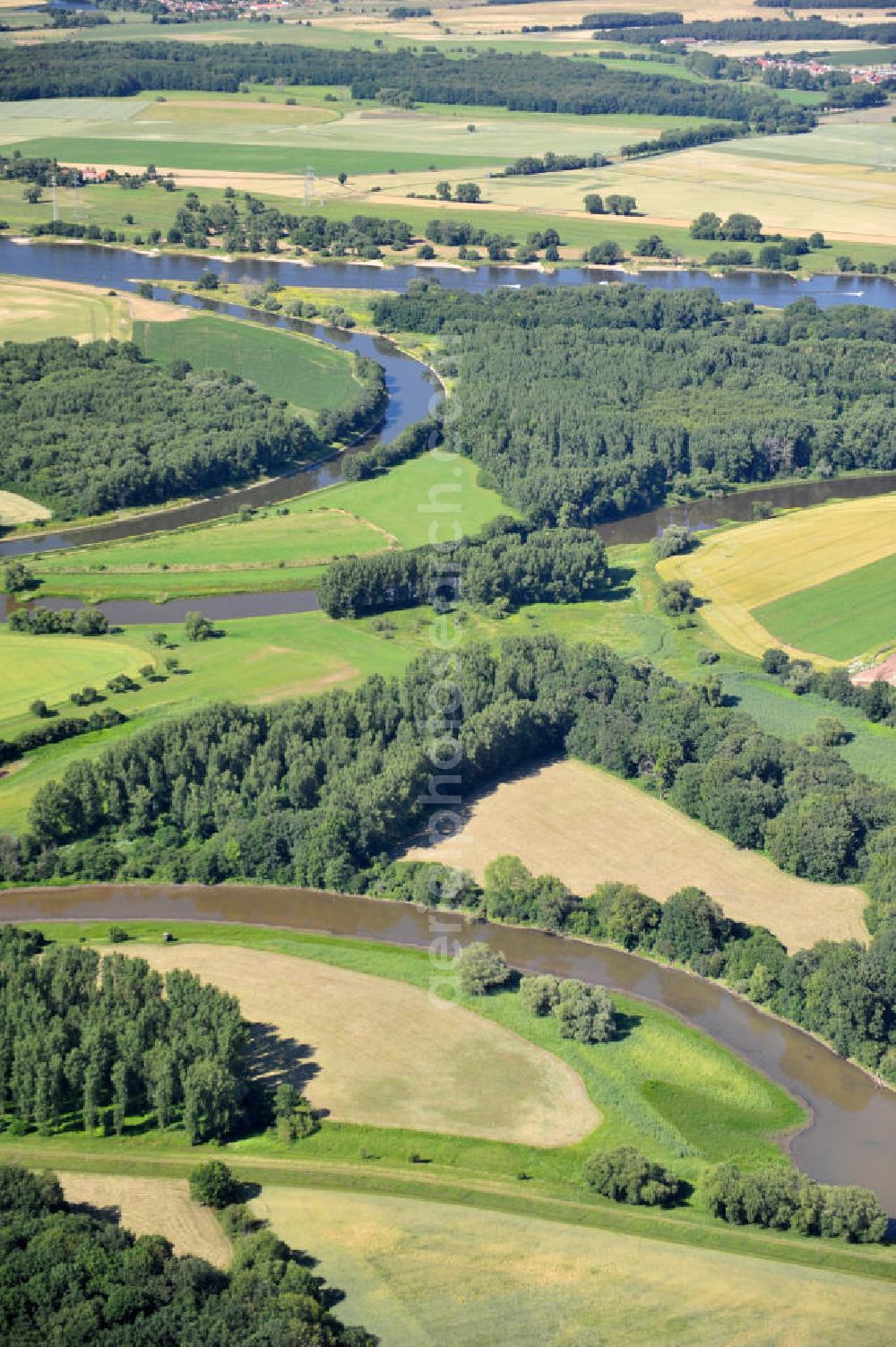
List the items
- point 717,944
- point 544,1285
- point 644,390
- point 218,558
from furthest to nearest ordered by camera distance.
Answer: point 644,390 < point 218,558 < point 717,944 < point 544,1285

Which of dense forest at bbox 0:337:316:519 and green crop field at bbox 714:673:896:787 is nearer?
green crop field at bbox 714:673:896:787

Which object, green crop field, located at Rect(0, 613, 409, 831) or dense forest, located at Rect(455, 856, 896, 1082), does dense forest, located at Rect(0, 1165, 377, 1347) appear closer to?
dense forest, located at Rect(455, 856, 896, 1082)

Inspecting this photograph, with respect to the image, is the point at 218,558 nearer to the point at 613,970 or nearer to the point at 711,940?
the point at 613,970

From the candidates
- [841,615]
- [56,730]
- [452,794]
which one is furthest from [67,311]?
[452,794]

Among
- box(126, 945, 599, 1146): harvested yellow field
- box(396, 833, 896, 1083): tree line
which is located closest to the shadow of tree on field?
box(126, 945, 599, 1146): harvested yellow field

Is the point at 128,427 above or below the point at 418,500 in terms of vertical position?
above

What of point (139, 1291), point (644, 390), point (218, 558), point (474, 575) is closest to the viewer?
point (139, 1291)

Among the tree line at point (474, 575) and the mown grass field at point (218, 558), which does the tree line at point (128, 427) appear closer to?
the mown grass field at point (218, 558)
